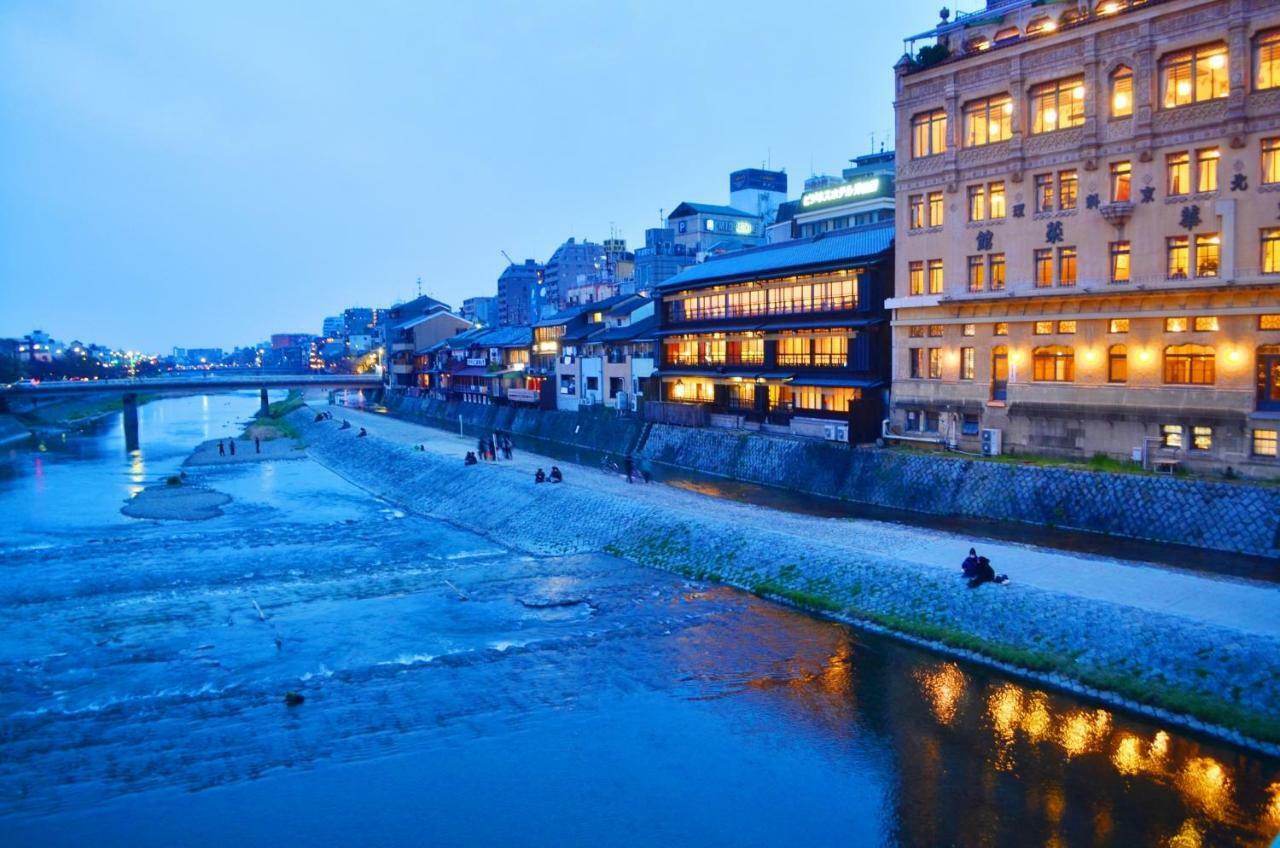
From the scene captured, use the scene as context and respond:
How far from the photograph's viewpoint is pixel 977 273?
39812 mm

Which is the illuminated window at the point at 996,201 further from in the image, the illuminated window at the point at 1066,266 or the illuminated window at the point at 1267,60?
the illuminated window at the point at 1267,60

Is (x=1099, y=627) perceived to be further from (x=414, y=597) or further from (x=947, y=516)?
(x=414, y=597)

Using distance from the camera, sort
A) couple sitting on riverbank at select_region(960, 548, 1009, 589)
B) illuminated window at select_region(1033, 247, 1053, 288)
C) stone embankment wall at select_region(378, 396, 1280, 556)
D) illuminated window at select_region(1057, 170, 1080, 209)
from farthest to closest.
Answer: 1. illuminated window at select_region(1033, 247, 1053, 288)
2. illuminated window at select_region(1057, 170, 1080, 209)
3. stone embankment wall at select_region(378, 396, 1280, 556)
4. couple sitting on riverbank at select_region(960, 548, 1009, 589)

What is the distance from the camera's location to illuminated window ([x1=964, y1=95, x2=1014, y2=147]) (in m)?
38.3

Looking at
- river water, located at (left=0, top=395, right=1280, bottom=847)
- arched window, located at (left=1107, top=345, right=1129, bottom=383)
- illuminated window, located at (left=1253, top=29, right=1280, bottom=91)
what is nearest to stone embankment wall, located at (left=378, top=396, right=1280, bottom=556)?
arched window, located at (left=1107, top=345, right=1129, bottom=383)

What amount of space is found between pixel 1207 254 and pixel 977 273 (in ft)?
32.5

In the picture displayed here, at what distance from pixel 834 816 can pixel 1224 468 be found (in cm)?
2403

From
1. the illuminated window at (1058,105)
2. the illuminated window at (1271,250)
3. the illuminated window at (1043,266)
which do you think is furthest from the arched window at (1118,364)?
the illuminated window at (1058,105)

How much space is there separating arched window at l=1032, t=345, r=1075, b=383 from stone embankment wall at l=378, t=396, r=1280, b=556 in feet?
15.9

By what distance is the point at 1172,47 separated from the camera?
3206 cm

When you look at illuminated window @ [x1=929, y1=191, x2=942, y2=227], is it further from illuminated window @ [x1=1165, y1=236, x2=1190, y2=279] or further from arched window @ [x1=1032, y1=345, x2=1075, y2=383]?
illuminated window @ [x1=1165, y1=236, x2=1190, y2=279]

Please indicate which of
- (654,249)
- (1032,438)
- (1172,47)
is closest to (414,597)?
(1032,438)

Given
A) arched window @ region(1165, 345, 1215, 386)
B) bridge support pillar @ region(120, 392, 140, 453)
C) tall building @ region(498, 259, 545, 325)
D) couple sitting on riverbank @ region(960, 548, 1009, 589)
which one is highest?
tall building @ region(498, 259, 545, 325)

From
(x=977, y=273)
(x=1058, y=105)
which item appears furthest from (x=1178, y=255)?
(x=977, y=273)
